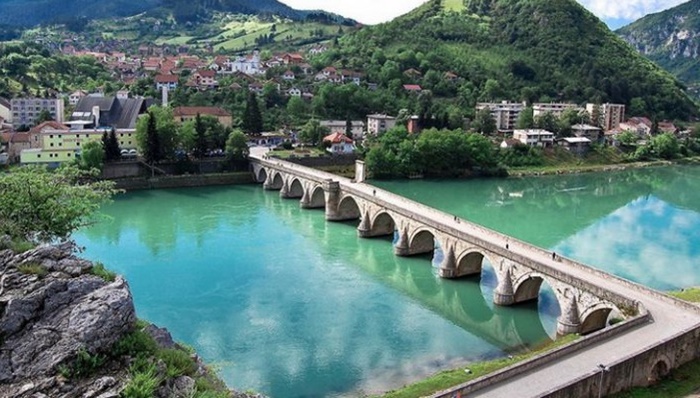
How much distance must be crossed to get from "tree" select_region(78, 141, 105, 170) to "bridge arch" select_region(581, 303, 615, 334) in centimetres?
3968

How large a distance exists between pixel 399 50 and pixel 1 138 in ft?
220

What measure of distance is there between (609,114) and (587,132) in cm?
1377

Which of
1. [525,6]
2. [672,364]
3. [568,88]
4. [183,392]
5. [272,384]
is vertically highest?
[525,6]

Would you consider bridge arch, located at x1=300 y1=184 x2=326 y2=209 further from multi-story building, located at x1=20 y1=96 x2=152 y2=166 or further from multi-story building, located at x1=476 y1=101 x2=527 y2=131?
multi-story building, located at x1=476 y1=101 x2=527 y2=131

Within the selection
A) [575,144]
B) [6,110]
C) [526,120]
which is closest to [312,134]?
[526,120]

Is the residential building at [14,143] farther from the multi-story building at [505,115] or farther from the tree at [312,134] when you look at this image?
the multi-story building at [505,115]

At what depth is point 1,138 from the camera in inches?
2082

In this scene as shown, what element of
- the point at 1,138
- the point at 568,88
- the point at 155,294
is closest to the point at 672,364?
the point at 155,294

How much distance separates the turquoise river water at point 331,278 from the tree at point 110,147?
4754mm

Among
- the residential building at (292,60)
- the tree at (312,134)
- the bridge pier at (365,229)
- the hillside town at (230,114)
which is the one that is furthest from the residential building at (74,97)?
the bridge pier at (365,229)

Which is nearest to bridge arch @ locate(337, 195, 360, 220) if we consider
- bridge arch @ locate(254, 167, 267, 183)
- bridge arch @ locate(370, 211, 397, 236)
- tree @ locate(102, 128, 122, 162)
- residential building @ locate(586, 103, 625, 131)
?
bridge arch @ locate(370, 211, 397, 236)

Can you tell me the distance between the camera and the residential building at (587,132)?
80812 millimetres

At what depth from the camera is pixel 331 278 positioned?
95.5 feet

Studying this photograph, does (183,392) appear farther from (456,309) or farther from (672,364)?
(456,309)
